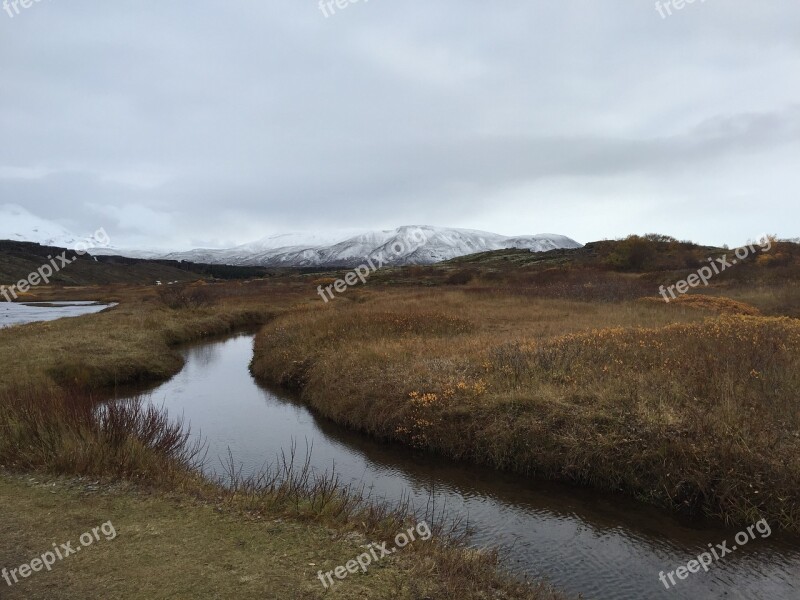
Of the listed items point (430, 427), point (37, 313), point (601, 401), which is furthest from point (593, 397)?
point (37, 313)

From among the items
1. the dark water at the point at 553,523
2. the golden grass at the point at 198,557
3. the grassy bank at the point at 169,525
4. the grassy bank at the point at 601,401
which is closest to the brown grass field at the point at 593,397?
the grassy bank at the point at 601,401

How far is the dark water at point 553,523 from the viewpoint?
8031 mm

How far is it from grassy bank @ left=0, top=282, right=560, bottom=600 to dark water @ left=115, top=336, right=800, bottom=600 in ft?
5.68

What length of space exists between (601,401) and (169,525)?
10.0 m

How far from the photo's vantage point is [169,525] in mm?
7535

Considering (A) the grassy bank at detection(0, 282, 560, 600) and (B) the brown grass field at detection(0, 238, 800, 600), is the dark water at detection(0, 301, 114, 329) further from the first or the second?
(A) the grassy bank at detection(0, 282, 560, 600)

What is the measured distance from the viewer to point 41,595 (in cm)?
586

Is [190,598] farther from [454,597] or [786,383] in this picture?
[786,383]

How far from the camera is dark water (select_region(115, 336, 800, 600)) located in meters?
8.03

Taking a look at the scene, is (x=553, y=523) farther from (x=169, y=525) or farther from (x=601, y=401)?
(x=169, y=525)

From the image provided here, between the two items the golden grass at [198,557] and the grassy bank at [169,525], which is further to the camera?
the grassy bank at [169,525]

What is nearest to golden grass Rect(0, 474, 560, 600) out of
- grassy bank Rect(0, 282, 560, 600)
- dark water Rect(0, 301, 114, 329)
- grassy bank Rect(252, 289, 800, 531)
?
grassy bank Rect(0, 282, 560, 600)

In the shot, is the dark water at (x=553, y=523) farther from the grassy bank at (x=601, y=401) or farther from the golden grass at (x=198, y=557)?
the golden grass at (x=198, y=557)

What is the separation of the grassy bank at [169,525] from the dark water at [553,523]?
5.68ft
